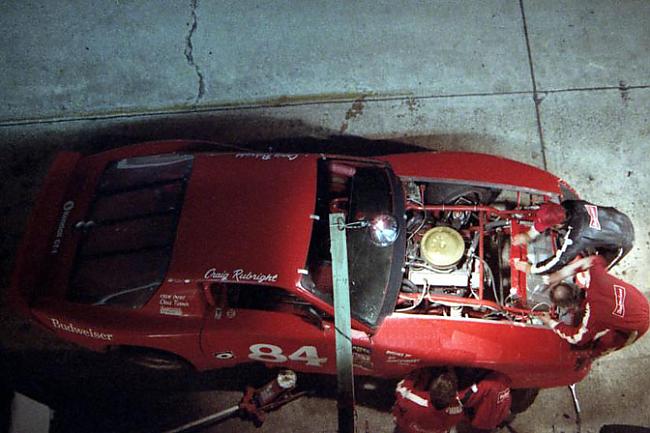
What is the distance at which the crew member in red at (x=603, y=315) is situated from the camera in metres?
3.86

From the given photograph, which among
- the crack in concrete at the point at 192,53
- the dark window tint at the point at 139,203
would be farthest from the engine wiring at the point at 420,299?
the crack in concrete at the point at 192,53

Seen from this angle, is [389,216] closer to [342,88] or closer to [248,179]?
[248,179]

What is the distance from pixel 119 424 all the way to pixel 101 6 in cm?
482

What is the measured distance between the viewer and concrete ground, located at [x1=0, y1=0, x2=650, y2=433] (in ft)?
18.5

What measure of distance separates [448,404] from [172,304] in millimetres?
2126

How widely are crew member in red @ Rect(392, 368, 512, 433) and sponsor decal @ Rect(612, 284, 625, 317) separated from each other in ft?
3.14

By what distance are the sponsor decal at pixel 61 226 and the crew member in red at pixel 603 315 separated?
380 centimetres

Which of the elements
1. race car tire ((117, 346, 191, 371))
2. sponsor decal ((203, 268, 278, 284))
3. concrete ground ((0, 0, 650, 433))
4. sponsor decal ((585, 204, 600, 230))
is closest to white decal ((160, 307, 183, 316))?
sponsor decal ((203, 268, 278, 284))

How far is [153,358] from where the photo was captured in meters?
4.20

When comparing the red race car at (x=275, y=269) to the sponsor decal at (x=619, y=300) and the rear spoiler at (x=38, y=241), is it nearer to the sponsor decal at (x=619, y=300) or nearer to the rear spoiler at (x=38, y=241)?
the rear spoiler at (x=38, y=241)

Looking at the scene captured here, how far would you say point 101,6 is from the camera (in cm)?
637

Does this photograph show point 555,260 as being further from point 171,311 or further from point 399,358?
point 171,311

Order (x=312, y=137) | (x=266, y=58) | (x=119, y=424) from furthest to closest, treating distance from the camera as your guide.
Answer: (x=266, y=58) → (x=312, y=137) → (x=119, y=424)

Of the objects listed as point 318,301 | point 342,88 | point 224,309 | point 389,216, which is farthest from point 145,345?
point 342,88
